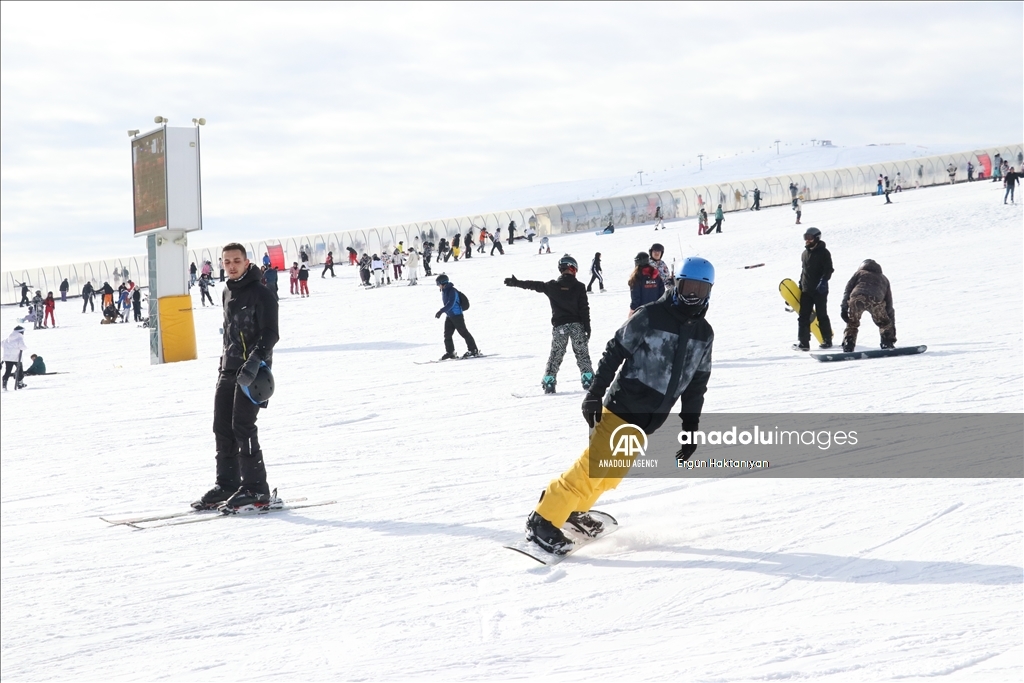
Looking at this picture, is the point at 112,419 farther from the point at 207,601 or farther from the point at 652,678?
the point at 652,678

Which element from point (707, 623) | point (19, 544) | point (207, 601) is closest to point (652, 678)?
point (707, 623)

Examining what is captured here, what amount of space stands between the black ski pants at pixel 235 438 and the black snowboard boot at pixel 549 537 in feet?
6.57

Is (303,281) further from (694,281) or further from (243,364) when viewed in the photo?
(694,281)

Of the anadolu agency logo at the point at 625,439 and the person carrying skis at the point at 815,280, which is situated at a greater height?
the person carrying skis at the point at 815,280

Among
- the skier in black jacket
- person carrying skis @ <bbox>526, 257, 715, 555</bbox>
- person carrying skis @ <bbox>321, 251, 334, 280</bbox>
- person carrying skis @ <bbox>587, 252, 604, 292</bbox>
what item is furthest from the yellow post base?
person carrying skis @ <bbox>321, 251, 334, 280</bbox>

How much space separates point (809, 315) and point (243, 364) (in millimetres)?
8277

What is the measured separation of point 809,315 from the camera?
39.3 ft

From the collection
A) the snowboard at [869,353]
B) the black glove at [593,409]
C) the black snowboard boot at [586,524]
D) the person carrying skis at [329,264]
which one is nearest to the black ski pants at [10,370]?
the snowboard at [869,353]

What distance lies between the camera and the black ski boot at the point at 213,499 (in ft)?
19.5

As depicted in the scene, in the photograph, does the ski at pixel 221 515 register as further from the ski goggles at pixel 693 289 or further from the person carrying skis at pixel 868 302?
the person carrying skis at pixel 868 302

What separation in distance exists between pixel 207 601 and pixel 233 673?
80 cm

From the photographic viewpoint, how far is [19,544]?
547cm

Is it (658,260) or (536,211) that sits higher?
(536,211)

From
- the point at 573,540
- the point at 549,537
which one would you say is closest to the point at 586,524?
the point at 573,540
